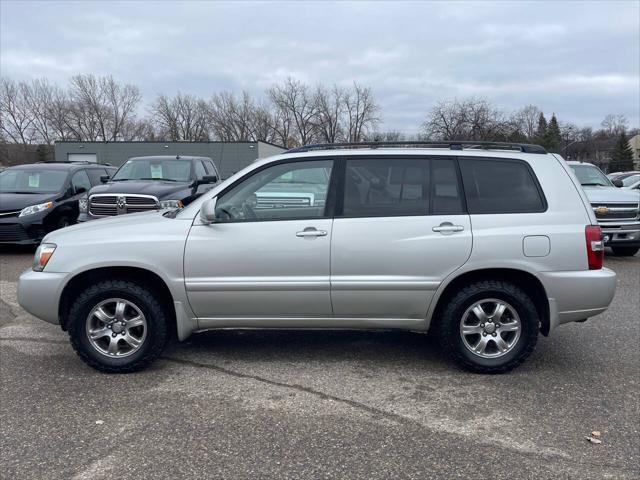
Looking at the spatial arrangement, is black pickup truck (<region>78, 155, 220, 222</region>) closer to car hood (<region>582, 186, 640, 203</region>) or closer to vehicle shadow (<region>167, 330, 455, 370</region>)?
vehicle shadow (<region>167, 330, 455, 370</region>)

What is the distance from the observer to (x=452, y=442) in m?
3.29

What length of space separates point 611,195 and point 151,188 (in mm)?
8545

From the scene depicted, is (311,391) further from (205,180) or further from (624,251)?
(624,251)

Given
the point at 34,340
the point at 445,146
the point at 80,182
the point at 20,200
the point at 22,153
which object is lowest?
the point at 34,340

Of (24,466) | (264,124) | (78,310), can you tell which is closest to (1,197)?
(78,310)

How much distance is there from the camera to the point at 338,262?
4195 mm

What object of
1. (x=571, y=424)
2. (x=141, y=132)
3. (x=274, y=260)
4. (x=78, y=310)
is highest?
(x=141, y=132)

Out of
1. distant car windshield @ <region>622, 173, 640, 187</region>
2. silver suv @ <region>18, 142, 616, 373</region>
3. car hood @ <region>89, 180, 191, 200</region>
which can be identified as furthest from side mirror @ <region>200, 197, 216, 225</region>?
distant car windshield @ <region>622, 173, 640, 187</region>

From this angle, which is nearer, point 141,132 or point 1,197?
point 1,197

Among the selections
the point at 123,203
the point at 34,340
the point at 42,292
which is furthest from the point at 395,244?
the point at 123,203

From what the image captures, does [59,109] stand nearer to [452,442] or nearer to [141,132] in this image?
[141,132]

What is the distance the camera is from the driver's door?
13.8 ft

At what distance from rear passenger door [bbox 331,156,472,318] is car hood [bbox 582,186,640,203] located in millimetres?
7009

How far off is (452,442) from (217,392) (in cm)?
173
